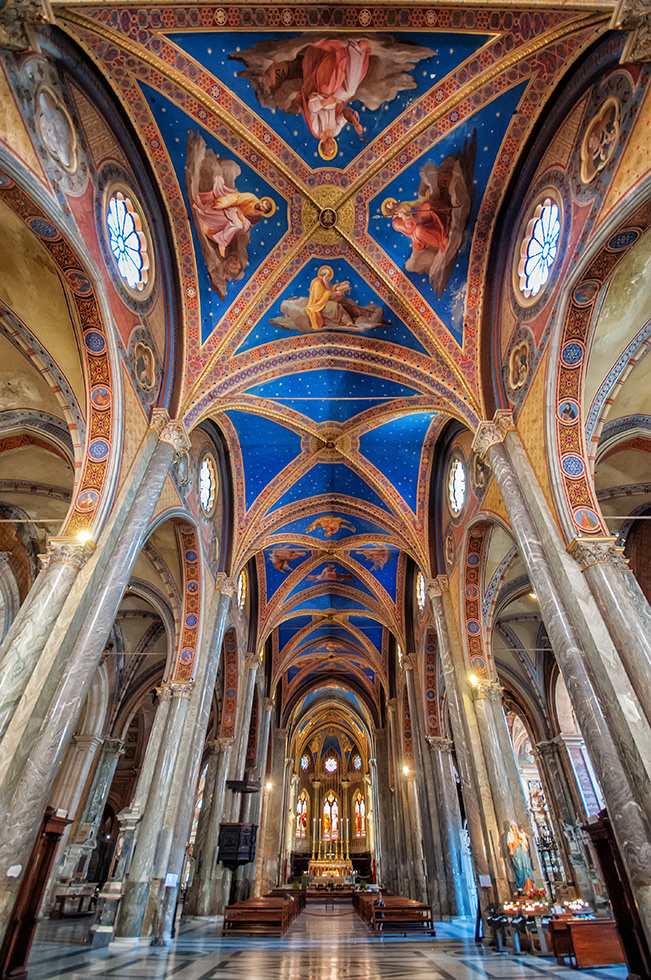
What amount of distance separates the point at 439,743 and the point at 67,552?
46.8 feet

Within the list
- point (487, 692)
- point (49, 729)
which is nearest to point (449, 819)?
point (487, 692)

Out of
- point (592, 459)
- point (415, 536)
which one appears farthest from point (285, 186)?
point (415, 536)

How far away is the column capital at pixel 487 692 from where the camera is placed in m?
12.5

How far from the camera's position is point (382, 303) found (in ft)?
40.3

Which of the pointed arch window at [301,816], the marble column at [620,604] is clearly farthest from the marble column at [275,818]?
the marble column at [620,604]

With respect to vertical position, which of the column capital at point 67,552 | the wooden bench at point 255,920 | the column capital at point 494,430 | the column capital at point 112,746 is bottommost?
the wooden bench at point 255,920

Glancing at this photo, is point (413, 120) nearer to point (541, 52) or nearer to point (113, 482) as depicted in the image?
point (541, 52)

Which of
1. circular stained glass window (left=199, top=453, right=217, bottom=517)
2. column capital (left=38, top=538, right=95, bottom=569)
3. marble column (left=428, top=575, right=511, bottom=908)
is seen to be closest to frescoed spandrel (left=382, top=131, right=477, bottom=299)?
circular stained glass window (left=199, top=453, right=217, bottom=517)

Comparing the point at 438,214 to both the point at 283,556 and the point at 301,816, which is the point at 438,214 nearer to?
the point at 283,556

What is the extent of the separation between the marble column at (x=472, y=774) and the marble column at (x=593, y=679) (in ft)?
18.5

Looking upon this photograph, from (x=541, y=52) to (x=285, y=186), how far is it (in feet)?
16.4

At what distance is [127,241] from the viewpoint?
32.1 ft

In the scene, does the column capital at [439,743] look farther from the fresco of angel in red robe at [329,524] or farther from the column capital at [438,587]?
the fresco of angel in red robe at [329,524]

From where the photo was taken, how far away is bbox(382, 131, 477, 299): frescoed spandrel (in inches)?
402
